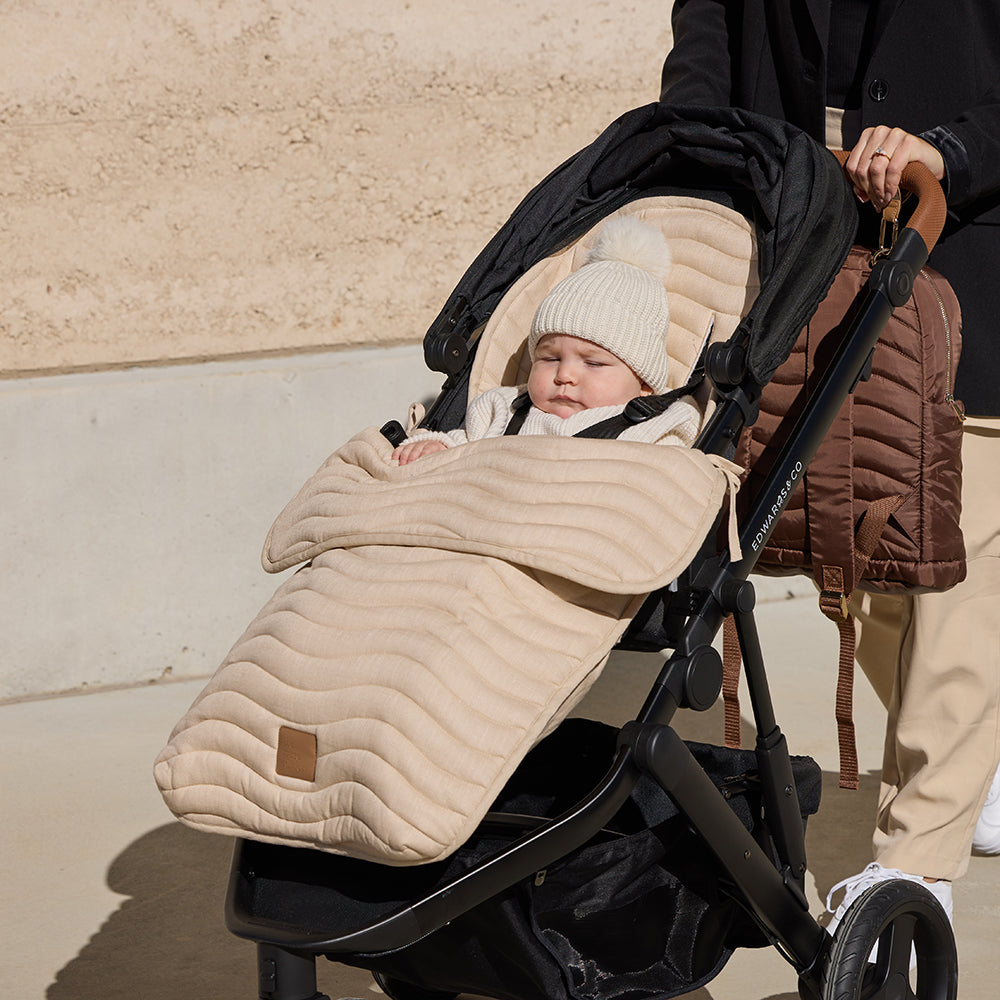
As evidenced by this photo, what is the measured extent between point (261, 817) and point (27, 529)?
250 cm

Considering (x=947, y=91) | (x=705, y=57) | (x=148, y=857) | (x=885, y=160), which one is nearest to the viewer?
(x=885, y=160)

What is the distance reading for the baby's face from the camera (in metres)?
2.25

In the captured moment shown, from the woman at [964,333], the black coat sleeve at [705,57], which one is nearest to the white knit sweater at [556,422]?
the woman at [964,333]

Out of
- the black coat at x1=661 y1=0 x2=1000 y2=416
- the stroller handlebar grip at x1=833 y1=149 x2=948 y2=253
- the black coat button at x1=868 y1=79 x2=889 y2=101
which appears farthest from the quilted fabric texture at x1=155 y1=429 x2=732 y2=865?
Answer: the black coat button at x1=868 y1=79 x2=889 y2=101

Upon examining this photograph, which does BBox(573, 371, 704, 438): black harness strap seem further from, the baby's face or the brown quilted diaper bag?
the brown quilted diaper bag

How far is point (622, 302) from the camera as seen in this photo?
2.26 m

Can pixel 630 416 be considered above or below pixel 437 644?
above

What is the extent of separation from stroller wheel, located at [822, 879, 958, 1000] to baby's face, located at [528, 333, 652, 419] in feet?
2.82

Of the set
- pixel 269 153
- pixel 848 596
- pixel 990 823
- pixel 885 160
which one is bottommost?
pixel 990 823

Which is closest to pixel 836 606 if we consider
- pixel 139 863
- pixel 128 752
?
pixel 139 863

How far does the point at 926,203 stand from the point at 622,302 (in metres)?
0.50

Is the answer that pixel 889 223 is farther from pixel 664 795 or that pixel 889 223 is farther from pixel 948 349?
pixel 664 795

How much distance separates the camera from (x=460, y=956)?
183 centimetres

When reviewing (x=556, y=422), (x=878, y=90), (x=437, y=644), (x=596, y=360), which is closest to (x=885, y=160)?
(x=878, y=90)
